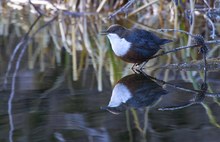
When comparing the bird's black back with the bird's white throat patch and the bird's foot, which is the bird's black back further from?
the bird's foot

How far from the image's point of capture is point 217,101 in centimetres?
380

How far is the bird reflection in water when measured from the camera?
3704 millimetres

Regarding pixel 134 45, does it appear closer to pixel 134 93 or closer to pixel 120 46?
pixel 120 46

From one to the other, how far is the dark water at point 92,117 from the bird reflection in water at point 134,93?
0.11ft

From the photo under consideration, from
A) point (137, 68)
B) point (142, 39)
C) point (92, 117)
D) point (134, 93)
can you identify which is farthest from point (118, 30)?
point (92, 117)

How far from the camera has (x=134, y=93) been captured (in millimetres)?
4020

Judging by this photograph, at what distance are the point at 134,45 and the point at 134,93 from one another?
79 cm

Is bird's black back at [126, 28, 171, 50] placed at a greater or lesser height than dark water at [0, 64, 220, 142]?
greater

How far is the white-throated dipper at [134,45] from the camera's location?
15.4 feet

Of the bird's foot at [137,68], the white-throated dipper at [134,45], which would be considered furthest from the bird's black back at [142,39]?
the bird's foot at [137,68]

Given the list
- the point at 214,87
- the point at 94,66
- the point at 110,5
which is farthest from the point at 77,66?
the point at 110,5

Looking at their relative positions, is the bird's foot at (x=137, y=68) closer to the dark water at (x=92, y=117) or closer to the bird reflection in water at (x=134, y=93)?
the bird reflection in water at (x=134, y=93)

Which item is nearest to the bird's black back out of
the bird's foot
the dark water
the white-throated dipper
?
the white-throated dipper

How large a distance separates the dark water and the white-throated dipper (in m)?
0.40
